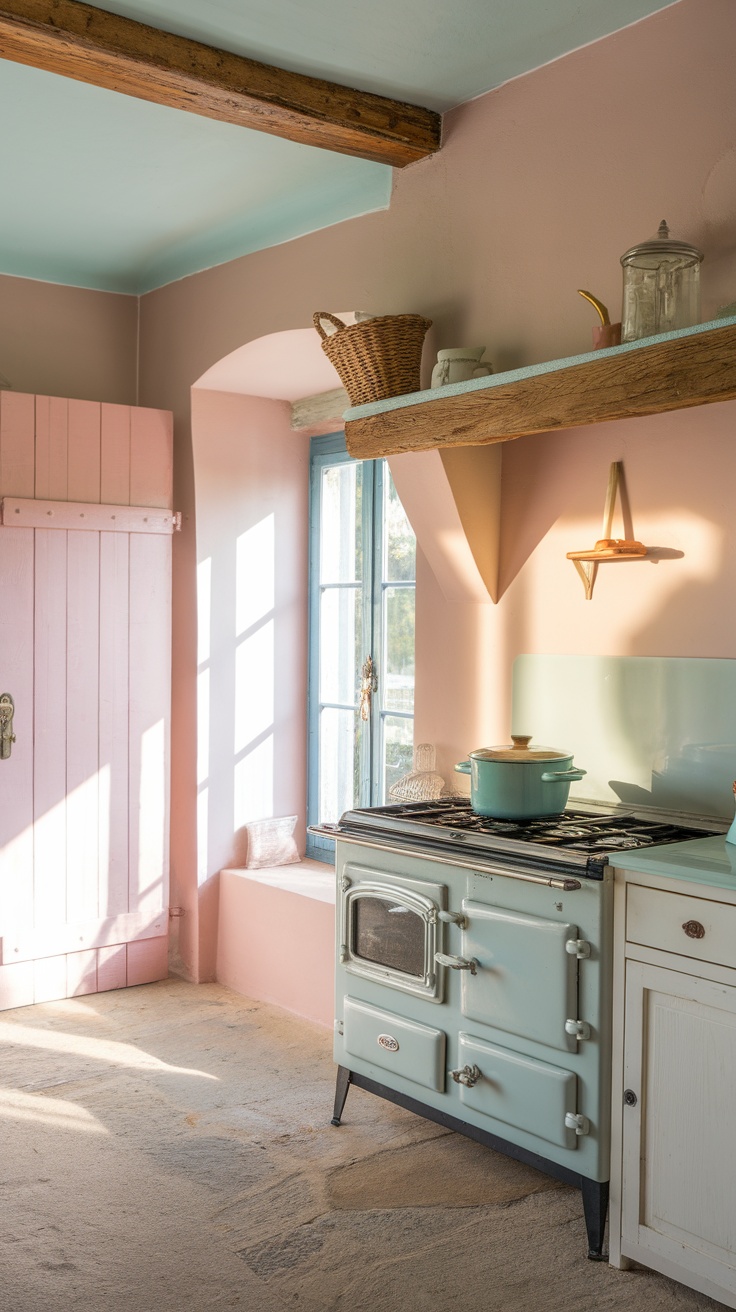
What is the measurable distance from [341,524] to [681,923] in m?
2.75

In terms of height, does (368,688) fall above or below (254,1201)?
above

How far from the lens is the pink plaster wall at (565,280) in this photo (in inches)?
105

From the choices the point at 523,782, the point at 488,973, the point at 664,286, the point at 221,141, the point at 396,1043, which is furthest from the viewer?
the point at 221,141

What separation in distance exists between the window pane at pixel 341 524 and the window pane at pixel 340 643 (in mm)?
78

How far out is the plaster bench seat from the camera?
3.98 m

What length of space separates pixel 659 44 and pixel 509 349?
78 cm

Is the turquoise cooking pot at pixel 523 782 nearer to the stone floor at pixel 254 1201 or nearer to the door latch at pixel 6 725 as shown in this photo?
the stone floor at pixel 254 1201

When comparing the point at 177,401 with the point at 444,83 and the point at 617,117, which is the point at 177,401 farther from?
the point at 617,117

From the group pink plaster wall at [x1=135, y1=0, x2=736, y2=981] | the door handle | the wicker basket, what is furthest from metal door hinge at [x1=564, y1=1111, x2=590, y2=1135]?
the door handle

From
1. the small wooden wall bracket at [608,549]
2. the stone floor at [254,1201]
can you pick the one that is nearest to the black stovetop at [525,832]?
the small wooden wall bracket at [608,549]

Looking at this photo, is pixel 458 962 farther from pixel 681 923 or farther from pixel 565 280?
pixel 565 280

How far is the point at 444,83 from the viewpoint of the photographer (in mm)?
3117

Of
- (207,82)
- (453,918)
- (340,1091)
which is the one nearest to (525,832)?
(453,918)

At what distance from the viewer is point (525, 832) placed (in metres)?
2.70
